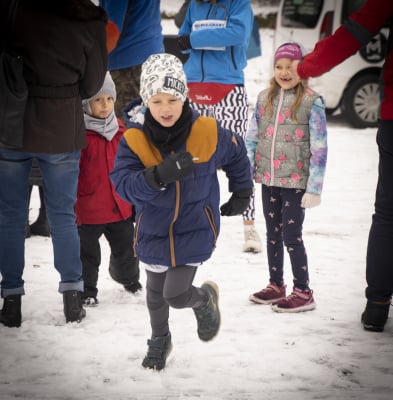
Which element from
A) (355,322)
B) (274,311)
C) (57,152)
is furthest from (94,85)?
(355,322)

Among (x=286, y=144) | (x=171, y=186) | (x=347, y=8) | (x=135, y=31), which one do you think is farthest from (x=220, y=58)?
(x=347, y=8)

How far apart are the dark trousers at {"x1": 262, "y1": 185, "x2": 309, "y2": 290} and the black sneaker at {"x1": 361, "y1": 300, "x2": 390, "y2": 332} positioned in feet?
1.49

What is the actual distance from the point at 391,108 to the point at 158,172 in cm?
142

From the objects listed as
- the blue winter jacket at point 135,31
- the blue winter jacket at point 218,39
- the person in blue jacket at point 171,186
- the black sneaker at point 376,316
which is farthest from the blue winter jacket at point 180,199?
the blue winter jacket at point 218,39

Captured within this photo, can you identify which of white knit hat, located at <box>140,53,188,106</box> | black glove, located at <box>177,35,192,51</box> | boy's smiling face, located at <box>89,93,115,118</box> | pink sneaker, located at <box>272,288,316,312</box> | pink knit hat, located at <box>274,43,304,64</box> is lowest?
pink sneaker, located at <box>272,288,316,312</box>

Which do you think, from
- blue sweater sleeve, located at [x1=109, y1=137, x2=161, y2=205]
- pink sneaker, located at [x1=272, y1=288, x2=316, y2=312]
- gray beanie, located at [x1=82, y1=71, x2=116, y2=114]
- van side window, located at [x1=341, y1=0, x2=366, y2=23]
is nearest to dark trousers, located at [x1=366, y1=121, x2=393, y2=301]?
pink sneaker, located at [x1=272, y1=288, x2=316, y2=312]

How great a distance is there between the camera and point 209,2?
5.04 m

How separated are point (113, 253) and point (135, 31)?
1.55 m

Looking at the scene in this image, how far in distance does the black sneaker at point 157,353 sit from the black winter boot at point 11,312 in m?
0.90

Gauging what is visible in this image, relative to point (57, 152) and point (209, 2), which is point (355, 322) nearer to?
point (57, 152)

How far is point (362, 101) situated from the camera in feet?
35.6

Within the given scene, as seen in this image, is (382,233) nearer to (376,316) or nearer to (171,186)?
(376,316)

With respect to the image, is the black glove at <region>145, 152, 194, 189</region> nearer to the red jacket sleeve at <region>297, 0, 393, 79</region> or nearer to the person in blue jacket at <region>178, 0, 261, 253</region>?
the red jacket sleeve at <region>297, 0, 393, 79</region>

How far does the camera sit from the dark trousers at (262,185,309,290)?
383 centimetres
